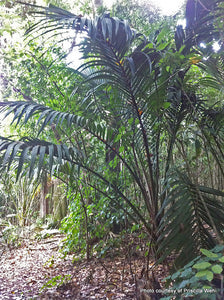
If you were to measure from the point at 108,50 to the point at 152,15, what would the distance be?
394 centimetres

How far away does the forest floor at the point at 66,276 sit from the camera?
2.24 metres

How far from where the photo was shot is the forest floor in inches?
88.2

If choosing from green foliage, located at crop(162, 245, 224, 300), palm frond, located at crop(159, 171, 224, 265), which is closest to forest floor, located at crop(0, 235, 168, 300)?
palm frond, located at crop(159, 171, 224, 265)

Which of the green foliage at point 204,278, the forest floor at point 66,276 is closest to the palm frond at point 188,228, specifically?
the green foliage at point 204,278

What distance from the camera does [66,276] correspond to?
256cm

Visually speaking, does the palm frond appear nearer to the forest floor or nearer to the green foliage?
the green foliage

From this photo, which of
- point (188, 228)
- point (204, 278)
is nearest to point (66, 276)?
point (188, 228)

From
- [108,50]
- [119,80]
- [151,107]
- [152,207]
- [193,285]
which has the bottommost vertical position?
[193,285]

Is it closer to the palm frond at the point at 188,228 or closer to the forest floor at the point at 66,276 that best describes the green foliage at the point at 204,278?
the palm frond at the point at 188,228

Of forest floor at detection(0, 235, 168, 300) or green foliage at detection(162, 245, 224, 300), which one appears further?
forest floor at detection(0, 235, 168, 300)

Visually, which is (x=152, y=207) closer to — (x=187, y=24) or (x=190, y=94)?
(x=190, y=94)

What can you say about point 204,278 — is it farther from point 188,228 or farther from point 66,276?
point 66,276

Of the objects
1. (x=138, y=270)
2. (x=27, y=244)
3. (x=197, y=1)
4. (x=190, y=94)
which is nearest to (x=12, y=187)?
(x=27, y=244)

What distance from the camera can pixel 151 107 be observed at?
1.75 meters
